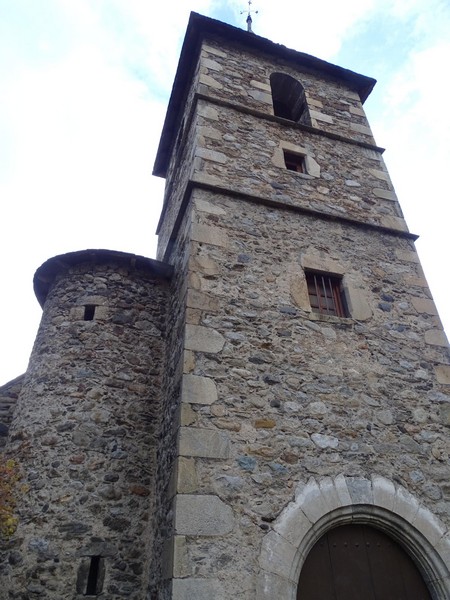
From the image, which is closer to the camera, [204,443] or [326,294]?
[204,443]

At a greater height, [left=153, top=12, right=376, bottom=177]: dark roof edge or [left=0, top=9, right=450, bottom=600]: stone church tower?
[left=153, top=12, right=376, bottom=177]: dark roof edge

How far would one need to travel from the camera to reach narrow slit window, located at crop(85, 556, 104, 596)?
14.2ft

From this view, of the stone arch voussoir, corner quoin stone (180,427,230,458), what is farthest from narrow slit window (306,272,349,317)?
corner quoin stone (180,427,230,458)

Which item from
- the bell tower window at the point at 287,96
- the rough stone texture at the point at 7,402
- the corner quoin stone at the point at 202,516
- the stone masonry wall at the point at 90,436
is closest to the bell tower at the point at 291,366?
the corner quoin stone at the point at 202,516

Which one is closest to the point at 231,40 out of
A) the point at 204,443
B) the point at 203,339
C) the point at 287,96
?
the point at 287,96

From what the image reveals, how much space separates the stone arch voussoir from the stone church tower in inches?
0.6

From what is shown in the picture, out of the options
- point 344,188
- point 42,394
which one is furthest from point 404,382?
point 42,394

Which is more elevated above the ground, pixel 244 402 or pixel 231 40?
pixel 231 40

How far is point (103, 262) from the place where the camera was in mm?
6363

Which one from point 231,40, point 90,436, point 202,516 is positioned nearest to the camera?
point 202,516

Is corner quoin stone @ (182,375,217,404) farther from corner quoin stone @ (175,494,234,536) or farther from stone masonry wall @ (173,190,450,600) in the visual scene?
corner quoin stone @ (175,494,234,536)

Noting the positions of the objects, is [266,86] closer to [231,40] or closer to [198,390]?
[231,40]

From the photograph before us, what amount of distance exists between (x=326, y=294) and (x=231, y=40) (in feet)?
18.9

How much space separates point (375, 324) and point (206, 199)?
2603 mm
